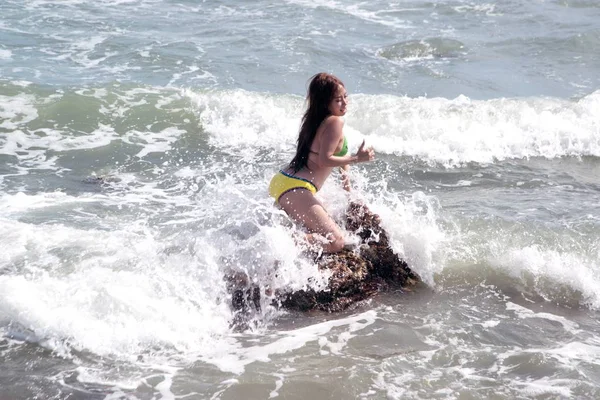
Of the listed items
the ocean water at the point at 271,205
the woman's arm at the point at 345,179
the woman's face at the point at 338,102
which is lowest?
the ocean water at the point at 271,205

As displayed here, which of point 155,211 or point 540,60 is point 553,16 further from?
point 155,211

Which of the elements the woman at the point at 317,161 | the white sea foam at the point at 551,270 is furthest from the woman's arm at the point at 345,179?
the white sea foam at the point at 551,270

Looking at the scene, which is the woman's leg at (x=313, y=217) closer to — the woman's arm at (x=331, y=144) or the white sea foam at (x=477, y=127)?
the woman's arm at (x=331, y=144)

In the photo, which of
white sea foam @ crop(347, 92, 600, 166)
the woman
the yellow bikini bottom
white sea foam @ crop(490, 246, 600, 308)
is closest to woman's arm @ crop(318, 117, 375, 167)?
the woman

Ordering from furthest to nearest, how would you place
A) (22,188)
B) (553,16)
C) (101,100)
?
1. (553,16)
2. (101,100)
3. (22,188)

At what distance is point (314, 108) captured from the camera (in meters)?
6.73

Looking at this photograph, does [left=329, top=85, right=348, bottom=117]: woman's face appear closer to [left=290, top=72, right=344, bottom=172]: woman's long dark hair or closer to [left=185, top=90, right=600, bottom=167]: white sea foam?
[left=290, top=72, right=344, bottom=172]: woman's long dark hair

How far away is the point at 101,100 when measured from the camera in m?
13.4

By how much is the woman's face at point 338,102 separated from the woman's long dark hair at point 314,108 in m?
0.03

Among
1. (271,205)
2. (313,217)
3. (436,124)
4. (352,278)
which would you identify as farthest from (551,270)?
(436,124)

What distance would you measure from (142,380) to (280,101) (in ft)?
29.8

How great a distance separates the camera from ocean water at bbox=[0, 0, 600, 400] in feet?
18.3

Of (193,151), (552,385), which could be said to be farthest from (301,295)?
(193,151)

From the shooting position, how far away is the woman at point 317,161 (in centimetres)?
668
